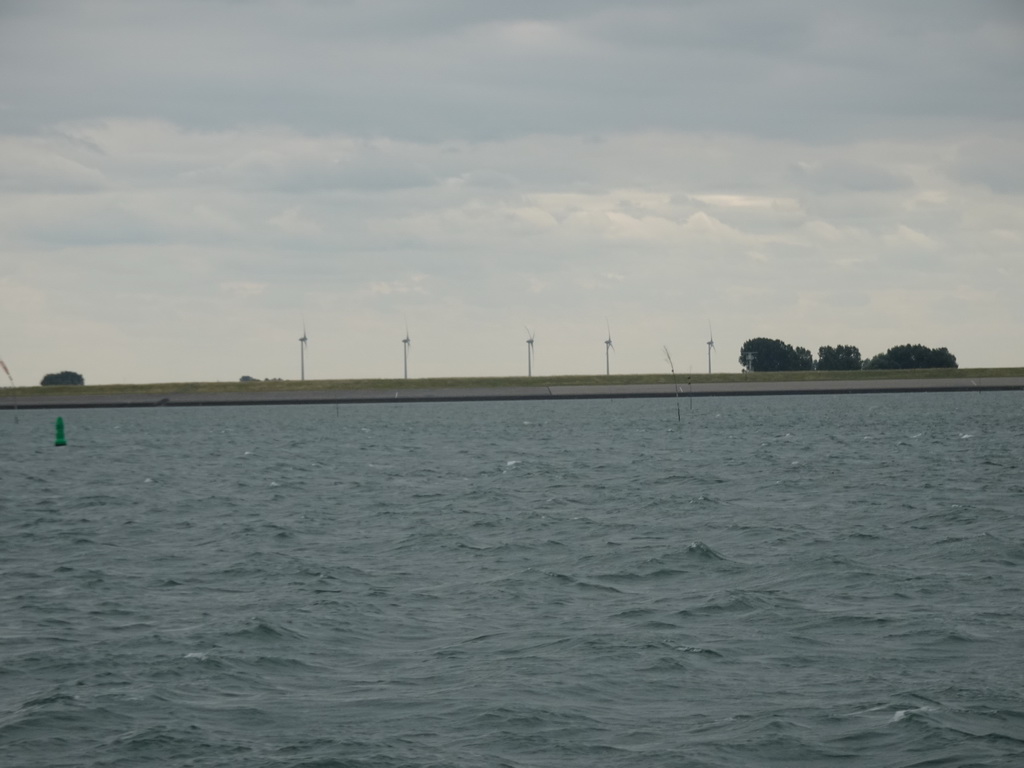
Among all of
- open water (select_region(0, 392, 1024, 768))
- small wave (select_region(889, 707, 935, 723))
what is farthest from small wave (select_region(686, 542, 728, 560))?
small wave (select_region(889, 707, 935, 723))

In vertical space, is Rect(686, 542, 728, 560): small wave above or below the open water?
above

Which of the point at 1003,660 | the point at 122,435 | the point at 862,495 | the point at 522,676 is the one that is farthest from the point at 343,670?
the point at 122,435

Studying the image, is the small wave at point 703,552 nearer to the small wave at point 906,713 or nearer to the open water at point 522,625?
the open water at point 522,625

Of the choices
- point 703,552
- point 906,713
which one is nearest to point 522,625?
point 906,713

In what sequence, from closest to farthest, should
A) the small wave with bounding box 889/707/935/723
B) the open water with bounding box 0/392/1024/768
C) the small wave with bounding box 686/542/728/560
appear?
the open water with bounding box 0/392/1024/768 < the small wave with bounding box 889/707/935/723 < the small wave with bounding box 686/542/728/560

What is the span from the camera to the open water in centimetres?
1672

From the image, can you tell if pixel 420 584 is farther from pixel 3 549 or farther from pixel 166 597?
pixel 3 549

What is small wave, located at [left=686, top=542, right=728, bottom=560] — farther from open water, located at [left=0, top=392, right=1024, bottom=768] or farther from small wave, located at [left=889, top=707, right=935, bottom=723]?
small wave, located at [left=889, top=707, right=935, bottom=723]

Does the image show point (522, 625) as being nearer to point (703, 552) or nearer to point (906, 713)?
point (906, 713)

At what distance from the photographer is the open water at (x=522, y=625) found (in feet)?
54.9

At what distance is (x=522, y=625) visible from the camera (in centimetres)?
2369

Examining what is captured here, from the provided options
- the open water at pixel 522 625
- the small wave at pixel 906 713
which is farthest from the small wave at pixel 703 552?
the small wave at pixel 906 713

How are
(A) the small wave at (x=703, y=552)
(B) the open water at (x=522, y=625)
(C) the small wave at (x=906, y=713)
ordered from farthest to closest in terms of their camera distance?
(A) the small wave at (x=703, y=552) → (C) the small wave at (x=906, y=713) → (B) the open water at (x=522, y=625)

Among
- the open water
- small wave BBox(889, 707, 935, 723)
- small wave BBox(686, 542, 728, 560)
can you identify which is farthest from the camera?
small wave BBox(686, 542, 728, 560)
